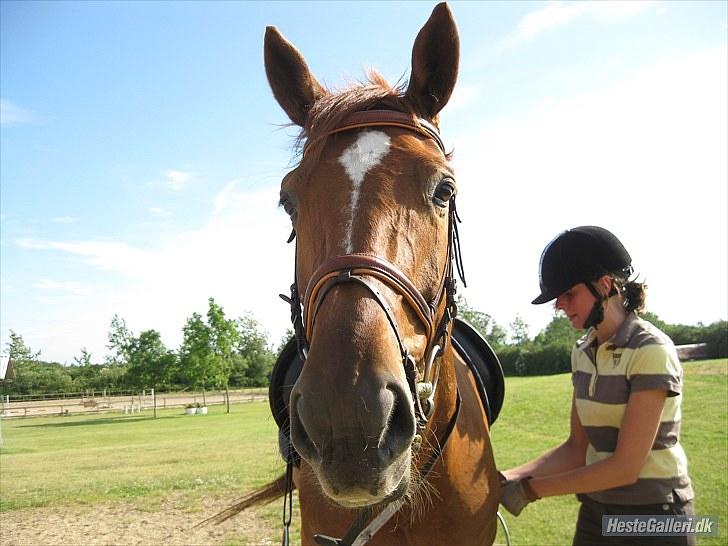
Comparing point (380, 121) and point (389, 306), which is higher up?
point (380, 121)

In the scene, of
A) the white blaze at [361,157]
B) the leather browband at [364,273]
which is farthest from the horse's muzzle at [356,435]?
the white blaze at [361,157]

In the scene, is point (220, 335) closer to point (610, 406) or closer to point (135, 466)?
point (135, 466)

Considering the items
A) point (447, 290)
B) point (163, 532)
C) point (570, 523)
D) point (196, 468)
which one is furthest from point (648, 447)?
point (196, 468)

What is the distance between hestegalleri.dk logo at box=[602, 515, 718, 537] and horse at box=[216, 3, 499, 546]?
685 mm

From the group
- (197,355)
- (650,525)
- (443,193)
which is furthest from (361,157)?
(197,355)

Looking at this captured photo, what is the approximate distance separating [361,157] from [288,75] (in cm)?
108

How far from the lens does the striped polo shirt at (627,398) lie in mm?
2744

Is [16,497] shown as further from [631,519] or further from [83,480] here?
[631,519]

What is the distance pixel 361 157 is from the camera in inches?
85.7

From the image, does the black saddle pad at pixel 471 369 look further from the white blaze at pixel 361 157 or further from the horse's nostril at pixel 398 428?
the horse's nostril at pixel 398 428

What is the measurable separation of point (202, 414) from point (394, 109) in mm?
39136

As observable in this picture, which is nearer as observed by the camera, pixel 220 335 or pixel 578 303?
pixel 578 303

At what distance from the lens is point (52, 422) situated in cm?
3397

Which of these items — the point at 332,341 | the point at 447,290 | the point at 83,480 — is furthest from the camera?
the point at 83,480
